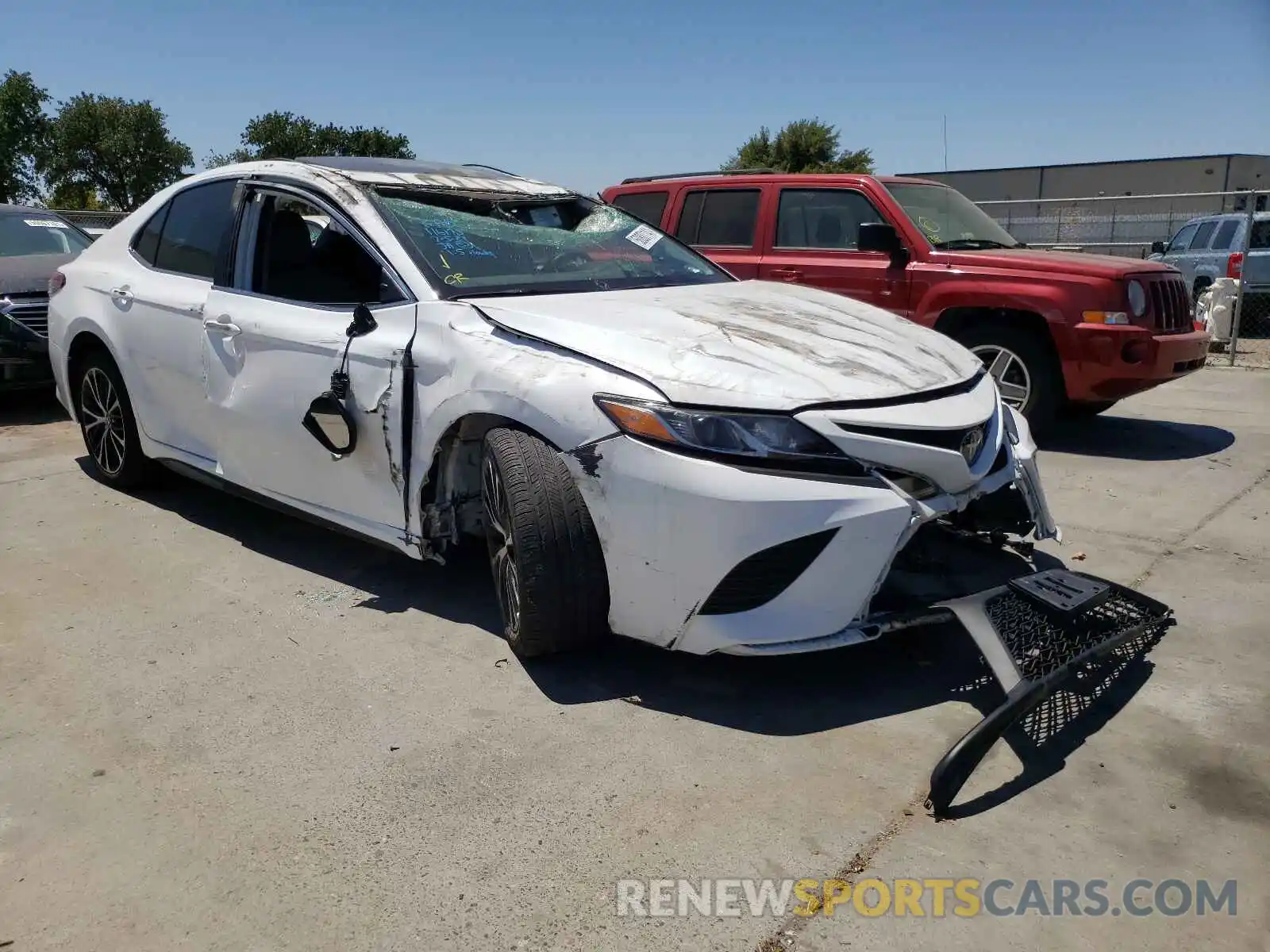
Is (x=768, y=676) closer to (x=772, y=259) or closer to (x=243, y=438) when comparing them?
(x=243, y=438)

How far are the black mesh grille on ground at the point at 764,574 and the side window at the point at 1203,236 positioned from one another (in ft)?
46.2

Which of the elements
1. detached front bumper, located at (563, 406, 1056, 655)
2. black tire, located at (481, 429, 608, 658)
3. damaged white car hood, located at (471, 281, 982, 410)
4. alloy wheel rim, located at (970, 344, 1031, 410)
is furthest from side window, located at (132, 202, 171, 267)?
alloy wheel rim, located at (970, 344, 1031, 410)

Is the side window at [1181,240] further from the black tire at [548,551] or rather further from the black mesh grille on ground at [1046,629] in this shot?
the black tire at [548,551]

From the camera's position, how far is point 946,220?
295 inches

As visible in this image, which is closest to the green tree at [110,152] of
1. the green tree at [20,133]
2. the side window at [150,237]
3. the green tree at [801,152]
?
the green tree at [20,133]

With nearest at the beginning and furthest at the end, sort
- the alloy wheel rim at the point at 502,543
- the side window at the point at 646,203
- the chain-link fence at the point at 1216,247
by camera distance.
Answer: the alloy wheel rim at the point at 502,543
the side window at the point at 646,203
the chain-link fence at the point at 1216,247

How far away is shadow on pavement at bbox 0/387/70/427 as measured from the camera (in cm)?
778

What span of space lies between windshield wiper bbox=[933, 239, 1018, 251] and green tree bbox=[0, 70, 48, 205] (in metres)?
47.4

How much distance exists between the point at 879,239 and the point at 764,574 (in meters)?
4.62

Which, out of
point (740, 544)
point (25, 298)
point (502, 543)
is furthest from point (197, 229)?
point (25, 298)

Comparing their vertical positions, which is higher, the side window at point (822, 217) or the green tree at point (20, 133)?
the green tree at point (20, 133)

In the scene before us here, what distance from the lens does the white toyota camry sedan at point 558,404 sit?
9.50 feet

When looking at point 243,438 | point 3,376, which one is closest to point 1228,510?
point 243,438

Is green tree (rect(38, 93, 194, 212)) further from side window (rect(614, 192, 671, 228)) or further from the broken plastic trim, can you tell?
the broken plastic trim
